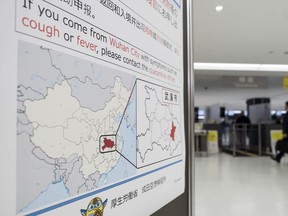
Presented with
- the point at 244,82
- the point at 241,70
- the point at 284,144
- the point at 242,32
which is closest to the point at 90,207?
the point at 242,32

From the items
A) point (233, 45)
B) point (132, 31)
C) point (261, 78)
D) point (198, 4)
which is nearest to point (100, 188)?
point (132, 31)

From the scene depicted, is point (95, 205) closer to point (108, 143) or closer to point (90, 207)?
point (90, 207)

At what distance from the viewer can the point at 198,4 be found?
3912mm

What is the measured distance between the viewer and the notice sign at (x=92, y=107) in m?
0.53

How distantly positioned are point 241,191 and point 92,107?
13.8 ft

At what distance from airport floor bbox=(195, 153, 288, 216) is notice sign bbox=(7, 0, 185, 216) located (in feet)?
8.88

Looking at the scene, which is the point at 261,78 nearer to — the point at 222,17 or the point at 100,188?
the point at 222,17

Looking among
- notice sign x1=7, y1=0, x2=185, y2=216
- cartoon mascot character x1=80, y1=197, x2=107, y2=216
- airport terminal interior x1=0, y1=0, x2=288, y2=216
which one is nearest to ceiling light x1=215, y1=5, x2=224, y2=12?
airport terminal interior x1=0, y1=0, x2=288, y2=216

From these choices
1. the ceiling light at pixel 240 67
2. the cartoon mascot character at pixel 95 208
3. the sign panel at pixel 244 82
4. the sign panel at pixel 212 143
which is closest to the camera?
the cartoon mascot character at pixel 95 208

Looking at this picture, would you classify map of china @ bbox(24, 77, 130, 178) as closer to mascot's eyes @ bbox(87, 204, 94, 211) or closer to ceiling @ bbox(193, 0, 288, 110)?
mascot's eyes @ bbox(87, 204, 94, 211)

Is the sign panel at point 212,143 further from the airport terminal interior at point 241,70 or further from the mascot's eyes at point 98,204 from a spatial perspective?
the mascot's eyes at point 98,204

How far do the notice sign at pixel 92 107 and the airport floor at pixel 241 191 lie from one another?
8.88ft

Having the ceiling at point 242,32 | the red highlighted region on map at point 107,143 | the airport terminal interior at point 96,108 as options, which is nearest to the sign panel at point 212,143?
the ceiling at point 242,32

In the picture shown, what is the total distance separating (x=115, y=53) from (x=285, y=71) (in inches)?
352
